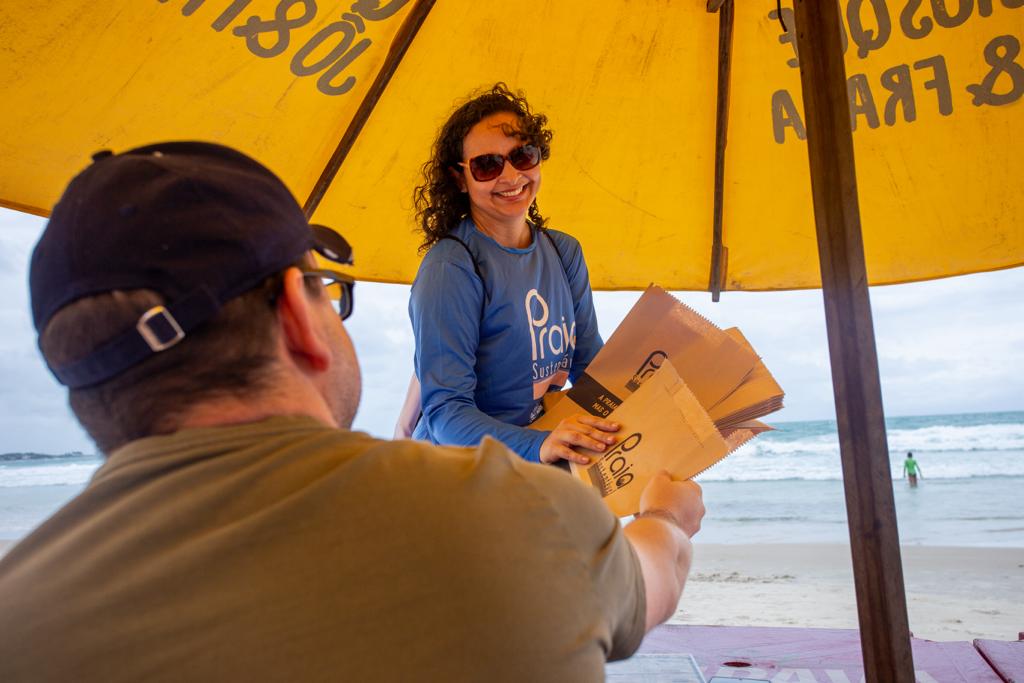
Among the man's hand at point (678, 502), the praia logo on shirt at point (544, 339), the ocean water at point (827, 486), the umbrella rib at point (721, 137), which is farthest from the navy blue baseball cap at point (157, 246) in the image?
the ocean water at point (827, 486)

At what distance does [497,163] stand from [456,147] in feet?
0.51

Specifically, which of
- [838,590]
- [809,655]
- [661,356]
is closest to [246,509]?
[661,356]

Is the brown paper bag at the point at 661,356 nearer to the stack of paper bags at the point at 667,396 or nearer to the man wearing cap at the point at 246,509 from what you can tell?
the stack of paper bags at the point at 667,396

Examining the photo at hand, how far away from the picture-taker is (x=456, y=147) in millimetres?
2439

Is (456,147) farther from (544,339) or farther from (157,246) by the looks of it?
(157,246)

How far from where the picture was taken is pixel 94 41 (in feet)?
6.97

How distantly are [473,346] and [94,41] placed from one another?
1.21 meters

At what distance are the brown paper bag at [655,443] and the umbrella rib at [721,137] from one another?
1.51m

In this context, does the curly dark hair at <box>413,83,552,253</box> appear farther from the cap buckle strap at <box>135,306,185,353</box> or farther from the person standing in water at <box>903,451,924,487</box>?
the person standing in water at <box>903,451,924,487</box>

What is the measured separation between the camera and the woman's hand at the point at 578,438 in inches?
70.2

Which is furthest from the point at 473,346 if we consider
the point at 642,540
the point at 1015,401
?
the point at 1015,401

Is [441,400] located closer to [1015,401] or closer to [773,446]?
[773,446]

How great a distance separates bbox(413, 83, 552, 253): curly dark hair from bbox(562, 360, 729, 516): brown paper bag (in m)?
0.95

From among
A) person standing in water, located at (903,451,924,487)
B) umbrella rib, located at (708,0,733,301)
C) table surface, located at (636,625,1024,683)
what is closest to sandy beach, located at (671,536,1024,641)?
table surface, located at (636,625,1024,683)
